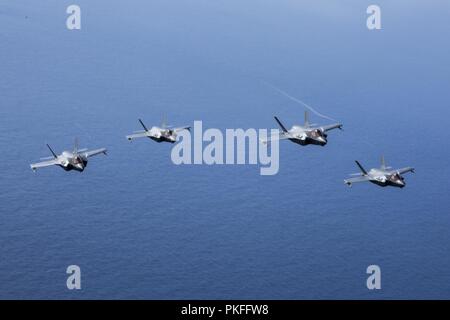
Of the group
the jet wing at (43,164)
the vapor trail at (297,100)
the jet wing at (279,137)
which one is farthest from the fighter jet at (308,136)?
the vapor trail at (297,100)

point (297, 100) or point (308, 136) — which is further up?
point (297, 100)

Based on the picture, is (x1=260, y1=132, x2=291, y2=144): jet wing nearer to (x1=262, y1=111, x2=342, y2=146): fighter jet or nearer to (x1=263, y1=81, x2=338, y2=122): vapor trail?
(x1=262, y1=111, x2=342, y2=146): fighter jet

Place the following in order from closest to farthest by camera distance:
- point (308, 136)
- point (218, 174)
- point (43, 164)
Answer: point (308, 136)
point (43, 164)
point (218, 174)

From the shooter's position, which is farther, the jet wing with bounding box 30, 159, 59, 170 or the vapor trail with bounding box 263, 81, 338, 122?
the vapor trail with bounding box 263, 81, 338, 122

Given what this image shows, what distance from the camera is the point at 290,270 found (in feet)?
371

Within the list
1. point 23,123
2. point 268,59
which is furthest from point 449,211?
point 23,123

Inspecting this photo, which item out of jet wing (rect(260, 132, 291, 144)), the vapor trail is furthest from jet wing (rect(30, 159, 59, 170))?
the vapor trail

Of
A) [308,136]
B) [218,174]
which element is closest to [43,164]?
[308,136]

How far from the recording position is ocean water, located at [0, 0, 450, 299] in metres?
110

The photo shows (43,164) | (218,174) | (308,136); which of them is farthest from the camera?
(218,174)

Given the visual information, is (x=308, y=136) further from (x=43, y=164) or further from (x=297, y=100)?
(x=297, y=100)

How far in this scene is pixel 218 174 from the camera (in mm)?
133875

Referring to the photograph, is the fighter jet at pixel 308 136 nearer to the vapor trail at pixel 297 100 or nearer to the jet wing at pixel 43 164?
the jet wing at pixel 43 164
